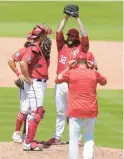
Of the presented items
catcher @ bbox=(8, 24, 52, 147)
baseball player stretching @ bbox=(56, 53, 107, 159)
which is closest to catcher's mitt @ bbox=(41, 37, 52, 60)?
catcher @ bbox=(8, 24, 52, 147)

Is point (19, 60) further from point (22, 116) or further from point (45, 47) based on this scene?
point (22, 116)

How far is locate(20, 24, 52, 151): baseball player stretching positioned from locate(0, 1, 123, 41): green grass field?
16.7 metres

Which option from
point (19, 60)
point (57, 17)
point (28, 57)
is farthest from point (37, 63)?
point (57, 17)

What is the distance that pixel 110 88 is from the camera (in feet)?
68.7

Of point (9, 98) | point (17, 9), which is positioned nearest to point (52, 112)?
point (9, 98)

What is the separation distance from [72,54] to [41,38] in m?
0.61

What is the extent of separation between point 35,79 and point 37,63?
11.0 inches

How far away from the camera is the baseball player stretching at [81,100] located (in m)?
11.6

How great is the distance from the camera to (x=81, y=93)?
11.7m

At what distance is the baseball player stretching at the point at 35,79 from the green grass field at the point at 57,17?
54.8 ft

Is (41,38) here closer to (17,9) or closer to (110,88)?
(110,88)

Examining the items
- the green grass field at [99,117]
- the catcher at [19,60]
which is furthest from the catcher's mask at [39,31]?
the green grass field at [99,117]

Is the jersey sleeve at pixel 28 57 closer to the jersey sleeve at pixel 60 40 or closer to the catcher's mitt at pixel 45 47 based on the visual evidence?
the catcher's mitt at pixel 45 47

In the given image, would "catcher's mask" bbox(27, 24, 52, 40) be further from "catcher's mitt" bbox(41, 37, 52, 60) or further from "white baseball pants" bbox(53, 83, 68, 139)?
"white baseball pants" bbox(53, 83, 68, 139)
